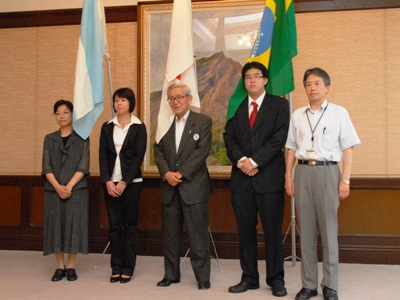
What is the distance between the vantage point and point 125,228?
3717 mm

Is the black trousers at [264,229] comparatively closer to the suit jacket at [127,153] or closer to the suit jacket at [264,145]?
the suit jacket at [264,145]

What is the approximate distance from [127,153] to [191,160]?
1.96ft

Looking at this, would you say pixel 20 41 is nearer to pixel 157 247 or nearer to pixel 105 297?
pixel 157 247

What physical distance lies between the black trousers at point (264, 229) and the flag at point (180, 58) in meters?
0.99

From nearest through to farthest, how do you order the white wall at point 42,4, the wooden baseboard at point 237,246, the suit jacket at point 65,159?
the suit jacket at point 65,159 < the wooden baseboard at point 237,246 < the white wall at point 42,4

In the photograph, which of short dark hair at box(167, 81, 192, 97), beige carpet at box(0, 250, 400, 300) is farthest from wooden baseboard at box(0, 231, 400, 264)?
short dark hair at box(167, 81, 192, 97)

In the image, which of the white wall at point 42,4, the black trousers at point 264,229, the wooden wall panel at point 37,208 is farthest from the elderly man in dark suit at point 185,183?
→ the wooden wall panel at point 37,208

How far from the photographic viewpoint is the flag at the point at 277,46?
3752 mm

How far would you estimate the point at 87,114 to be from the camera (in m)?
3.97

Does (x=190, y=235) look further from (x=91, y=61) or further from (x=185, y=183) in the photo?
(x=91, y=61)

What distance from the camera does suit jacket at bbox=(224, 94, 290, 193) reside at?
3.26m

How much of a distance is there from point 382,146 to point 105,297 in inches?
118

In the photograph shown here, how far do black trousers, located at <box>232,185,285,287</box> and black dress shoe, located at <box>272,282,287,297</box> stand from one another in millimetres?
34

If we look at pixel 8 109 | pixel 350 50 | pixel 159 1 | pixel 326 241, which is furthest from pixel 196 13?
pixel 326 241
